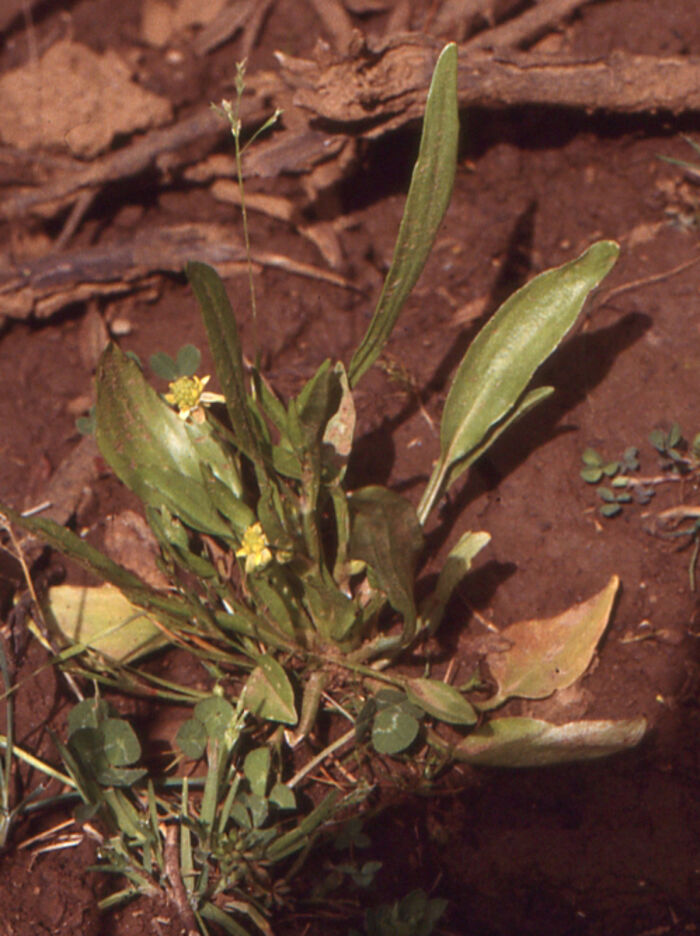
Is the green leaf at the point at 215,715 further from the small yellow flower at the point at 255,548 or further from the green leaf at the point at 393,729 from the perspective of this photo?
the small yellow flower at the point at 255,548

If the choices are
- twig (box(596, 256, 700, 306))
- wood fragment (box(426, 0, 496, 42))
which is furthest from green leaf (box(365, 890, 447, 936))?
wood fragment (box(426, 0, 496, 42))

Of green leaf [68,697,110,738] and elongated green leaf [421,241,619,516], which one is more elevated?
elongated green leaf [421,241,619,516]

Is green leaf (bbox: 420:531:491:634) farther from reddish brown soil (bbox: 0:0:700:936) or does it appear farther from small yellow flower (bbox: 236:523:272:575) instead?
small yellow flower (bbox: 236:523:272:575)

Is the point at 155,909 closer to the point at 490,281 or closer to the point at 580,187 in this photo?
the point at 490,281

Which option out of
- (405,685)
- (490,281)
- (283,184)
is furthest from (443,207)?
(283,184)

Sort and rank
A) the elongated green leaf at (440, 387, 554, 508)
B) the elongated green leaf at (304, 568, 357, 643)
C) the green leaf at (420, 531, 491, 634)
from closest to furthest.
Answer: the elongated green leaf at (304, 568, 357, 643), the green leaf at (420, 531, 491, 634), the elongated green leaf at (440, 387, 554, 508)
